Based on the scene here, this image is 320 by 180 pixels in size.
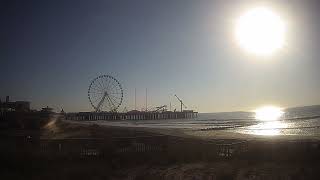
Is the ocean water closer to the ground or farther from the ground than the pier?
closer to the ground

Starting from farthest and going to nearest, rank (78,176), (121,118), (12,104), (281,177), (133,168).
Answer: (121,118)
(12,104)
(133,168)
(78,176)
(281,177)

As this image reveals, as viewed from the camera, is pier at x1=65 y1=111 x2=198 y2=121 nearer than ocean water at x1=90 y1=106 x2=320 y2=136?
No

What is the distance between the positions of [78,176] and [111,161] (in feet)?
7.02

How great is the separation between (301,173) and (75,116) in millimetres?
117577

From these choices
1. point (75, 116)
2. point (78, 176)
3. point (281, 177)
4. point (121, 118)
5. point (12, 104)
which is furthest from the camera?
point (121, 118)

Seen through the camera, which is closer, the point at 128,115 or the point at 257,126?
the point at 257,126

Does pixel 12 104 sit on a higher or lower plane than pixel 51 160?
higher

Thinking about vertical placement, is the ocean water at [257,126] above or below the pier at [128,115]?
below

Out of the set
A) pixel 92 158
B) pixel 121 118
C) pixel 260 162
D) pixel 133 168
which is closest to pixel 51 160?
pixel 92 158

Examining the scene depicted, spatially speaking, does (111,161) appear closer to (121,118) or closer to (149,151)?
(149,151)

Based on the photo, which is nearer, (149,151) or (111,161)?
(111,161)

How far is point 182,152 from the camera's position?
17.1 m

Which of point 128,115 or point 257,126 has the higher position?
point 128,115

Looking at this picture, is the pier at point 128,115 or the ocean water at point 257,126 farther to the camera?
the pier at point 128,115
